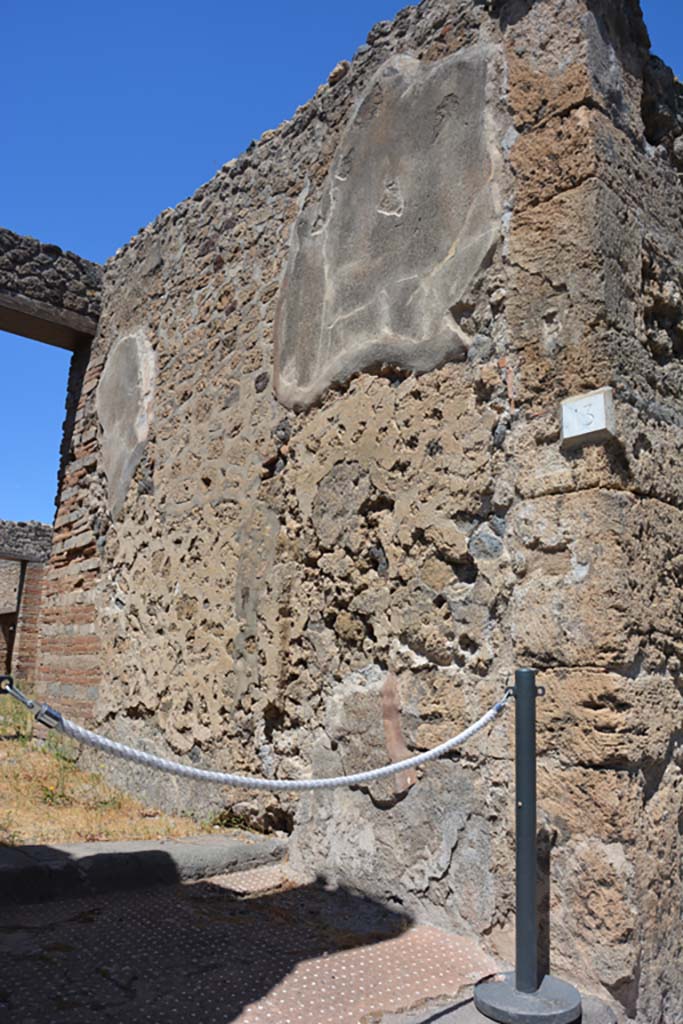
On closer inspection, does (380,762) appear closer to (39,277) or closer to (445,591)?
(445,591)

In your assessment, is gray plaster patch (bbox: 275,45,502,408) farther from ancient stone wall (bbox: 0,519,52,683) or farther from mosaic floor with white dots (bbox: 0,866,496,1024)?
ancient stone wall (bbox: 0,519,52,683)

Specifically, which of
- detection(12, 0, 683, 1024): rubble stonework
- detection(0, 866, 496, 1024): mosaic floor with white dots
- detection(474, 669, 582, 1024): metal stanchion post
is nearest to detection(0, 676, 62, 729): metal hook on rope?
detection(0, 866, 496, 1024): mosaic floor with white dots

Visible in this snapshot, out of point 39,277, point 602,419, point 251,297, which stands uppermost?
point 39,277

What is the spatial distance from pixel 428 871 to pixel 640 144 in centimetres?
272

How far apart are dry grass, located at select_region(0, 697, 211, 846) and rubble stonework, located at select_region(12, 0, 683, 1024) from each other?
24 cm

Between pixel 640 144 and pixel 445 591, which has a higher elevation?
pixel 640 144

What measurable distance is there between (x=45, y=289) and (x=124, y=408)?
1.22 m

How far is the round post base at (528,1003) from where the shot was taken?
7.17 feet

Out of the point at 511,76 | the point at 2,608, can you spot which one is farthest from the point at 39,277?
the point at 2,608

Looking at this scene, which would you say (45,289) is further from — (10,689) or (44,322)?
(10,689)

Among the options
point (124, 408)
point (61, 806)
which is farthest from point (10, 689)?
point (124, 408)

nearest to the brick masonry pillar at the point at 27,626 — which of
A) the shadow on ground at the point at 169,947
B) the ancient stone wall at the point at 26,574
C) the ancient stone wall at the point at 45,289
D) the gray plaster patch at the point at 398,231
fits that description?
the ancient stone wall at the point at 26,574

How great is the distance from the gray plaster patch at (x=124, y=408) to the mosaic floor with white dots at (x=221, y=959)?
9.91 feet

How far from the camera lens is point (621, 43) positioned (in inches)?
123
